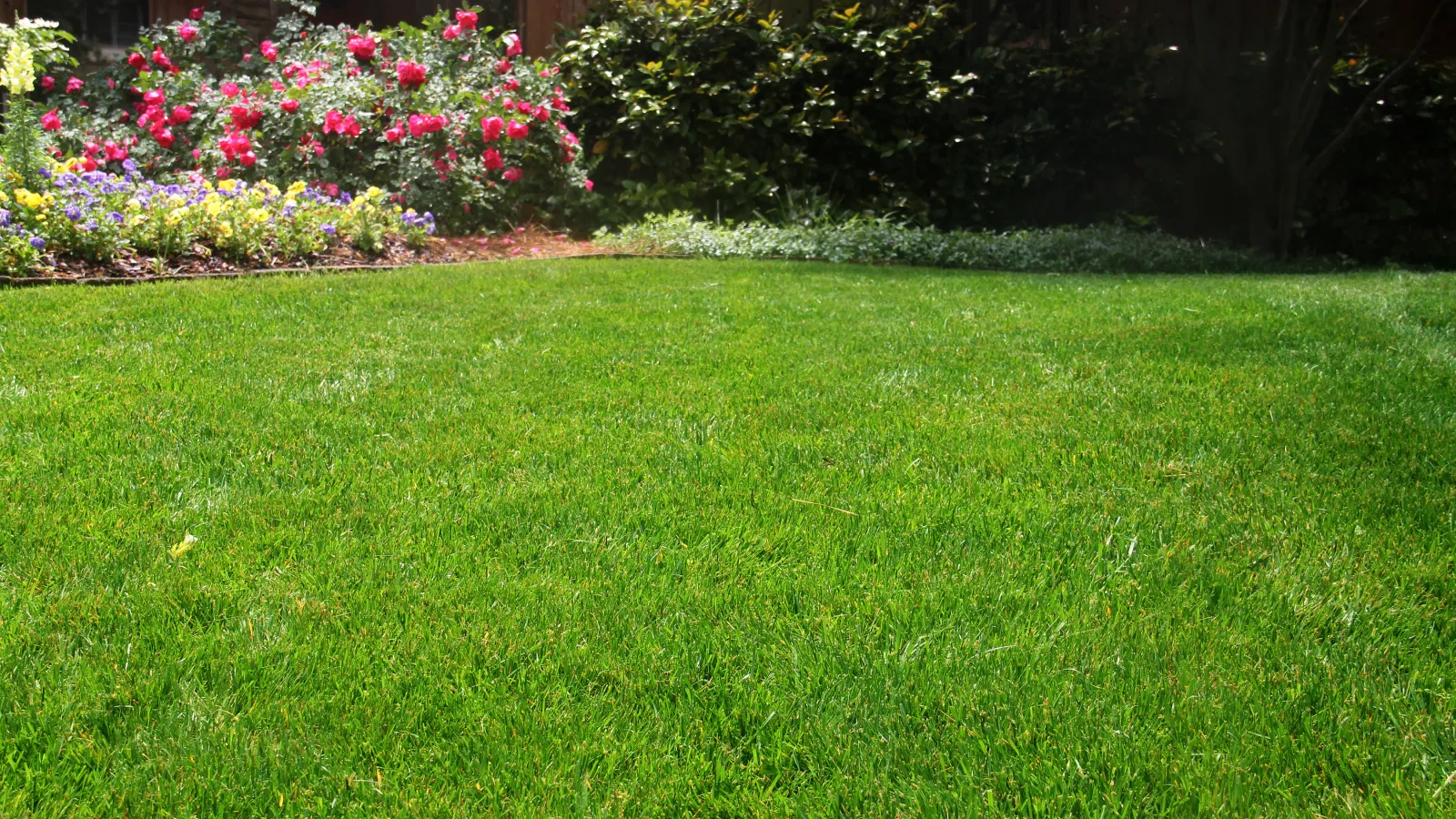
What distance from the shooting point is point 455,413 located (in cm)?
337

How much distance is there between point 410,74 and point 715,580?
7.36 meters

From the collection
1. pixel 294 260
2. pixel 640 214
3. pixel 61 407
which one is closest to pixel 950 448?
pixel 61 407

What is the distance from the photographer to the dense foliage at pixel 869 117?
962cm

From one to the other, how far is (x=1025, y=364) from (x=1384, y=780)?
8.99ft

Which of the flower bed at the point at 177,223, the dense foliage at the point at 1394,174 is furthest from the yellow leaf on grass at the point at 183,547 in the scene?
the dense foliage at the point at 1394,174

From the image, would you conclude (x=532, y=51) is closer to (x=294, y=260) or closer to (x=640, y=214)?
(x=640, y=214)

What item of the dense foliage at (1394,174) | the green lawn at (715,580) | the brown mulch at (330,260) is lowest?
the green lawn at (715,580)

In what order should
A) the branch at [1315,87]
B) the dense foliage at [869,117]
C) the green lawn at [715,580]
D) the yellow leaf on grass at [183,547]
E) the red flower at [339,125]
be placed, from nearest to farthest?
the green lawn at [715,580], the yellow leaf on grass at [183,547], the red flower at [339,125], the branch at [1315,87], the dense foliage at [869,117]

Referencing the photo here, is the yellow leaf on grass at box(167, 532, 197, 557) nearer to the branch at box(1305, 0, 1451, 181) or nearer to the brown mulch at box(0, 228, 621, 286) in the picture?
the brown mulch at box(0, 228, 621, 286)

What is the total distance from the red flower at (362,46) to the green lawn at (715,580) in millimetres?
5353

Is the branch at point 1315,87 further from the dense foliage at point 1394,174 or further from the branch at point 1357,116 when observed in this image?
the dense foliage at point 1394,174

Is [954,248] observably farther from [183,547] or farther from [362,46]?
[183,547]

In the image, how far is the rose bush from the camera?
8.27 m

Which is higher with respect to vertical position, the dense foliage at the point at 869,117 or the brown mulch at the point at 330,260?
the dense foliage at the point at 869,117
